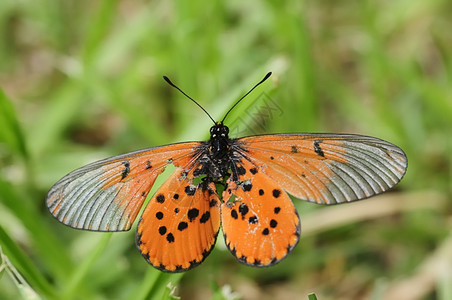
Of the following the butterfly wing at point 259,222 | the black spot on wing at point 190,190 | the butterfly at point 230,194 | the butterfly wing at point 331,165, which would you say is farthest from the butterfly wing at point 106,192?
the butterfly wing at point 331,165

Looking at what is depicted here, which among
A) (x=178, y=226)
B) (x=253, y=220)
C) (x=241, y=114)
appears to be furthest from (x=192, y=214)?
(x=241, y=114)

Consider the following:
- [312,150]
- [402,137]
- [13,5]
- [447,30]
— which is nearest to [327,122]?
[402,137]

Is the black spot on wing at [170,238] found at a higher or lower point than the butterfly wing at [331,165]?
lower

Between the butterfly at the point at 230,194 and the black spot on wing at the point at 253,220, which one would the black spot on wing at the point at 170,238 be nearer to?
the butterfly at the point at 230,194

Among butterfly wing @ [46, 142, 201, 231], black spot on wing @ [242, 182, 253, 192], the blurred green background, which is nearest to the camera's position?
butterfly wing @ [46, 142, 201, 231]

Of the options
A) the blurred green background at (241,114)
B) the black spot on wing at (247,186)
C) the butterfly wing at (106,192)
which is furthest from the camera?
the blurred green background at (241,114)

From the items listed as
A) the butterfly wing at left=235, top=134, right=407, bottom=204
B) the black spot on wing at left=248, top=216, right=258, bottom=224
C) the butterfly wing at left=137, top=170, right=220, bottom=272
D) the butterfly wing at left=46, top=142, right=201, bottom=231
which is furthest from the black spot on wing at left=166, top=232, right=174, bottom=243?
the butterfly wing at left=235, top=134, right=407, bottom=204

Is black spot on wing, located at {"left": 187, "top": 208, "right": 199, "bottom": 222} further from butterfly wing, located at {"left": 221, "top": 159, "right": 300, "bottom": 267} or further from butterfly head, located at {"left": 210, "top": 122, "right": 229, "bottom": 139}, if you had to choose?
butterfly head, located at {"left": 210, "top": 122, "right": 229, "bottom": 139}
